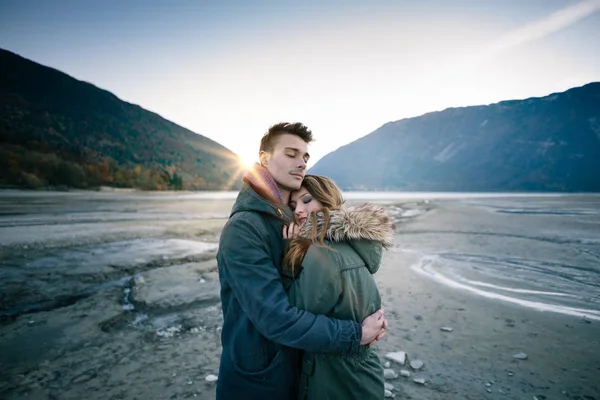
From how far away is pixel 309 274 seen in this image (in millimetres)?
1562

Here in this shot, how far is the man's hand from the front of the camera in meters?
1.60

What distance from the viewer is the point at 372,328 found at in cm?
163

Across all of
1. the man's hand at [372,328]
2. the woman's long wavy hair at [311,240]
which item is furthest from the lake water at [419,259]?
the woman's long wavy hair at [311,240]

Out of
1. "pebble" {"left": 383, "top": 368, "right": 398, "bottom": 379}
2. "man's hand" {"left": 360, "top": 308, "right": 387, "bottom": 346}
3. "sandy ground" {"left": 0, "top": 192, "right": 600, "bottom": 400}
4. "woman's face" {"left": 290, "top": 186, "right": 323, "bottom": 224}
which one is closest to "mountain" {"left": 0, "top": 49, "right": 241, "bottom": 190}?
"sandy ground" {"left": 0, "top": 192, "right": 600, "bottom": 400}

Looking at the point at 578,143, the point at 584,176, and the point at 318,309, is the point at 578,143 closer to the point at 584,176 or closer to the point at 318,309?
the point at 584,176

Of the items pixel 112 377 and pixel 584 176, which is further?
pixel 584 176

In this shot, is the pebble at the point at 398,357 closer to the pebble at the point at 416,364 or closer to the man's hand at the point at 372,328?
the pebble at the point at 416,364

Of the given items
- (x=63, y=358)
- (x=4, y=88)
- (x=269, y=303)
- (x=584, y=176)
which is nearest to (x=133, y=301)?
(x=63, y=358)

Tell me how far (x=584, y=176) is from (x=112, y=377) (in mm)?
225430

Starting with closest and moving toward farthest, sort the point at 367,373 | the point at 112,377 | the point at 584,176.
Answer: the point at 367,373
the point at 112,377
the point at 584,176

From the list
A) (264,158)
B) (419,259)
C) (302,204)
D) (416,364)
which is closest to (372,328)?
(302,204)

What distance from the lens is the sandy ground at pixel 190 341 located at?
10.4 ft

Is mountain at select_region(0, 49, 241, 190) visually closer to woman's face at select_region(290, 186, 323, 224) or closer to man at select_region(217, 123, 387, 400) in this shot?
woman's face at select_region(290, 186, 323, 224)

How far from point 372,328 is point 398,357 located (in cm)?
269
